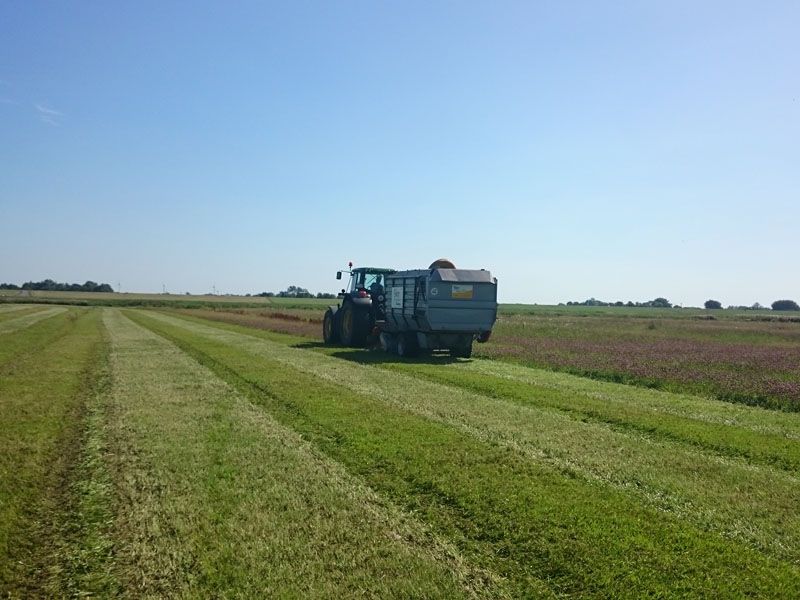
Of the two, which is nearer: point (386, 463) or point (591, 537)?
point (591, 537)

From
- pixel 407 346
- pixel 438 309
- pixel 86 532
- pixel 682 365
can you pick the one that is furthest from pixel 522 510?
pixel 682 365

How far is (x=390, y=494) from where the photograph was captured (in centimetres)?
704

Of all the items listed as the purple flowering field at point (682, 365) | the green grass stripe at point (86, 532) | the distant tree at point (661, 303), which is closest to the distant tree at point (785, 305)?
the distant tree at point (661, 303)

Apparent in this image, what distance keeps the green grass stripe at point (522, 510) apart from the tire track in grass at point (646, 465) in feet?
0.40

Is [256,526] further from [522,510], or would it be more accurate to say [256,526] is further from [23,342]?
[23,342]

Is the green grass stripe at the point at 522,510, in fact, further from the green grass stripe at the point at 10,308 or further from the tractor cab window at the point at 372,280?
the green grass stripe at the point at 10,308

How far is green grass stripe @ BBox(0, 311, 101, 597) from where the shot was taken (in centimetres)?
534

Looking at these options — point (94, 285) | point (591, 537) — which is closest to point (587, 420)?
point (591, 537)

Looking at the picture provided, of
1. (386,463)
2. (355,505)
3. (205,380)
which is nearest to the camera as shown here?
(355,505)

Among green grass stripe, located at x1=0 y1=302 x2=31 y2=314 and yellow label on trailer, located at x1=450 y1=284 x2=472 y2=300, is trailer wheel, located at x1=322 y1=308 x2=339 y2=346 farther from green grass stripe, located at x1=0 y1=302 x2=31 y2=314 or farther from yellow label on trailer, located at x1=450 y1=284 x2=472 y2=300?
green grass stripe, located at x1=0 y1=302 x2=31 y2=314

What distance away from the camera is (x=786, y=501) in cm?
711

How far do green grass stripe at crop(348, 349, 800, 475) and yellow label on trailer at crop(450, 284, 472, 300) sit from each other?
2.69 metres

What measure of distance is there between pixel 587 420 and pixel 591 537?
579cm

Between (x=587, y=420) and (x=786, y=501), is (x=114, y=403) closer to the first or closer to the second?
(x=587, y=420)
